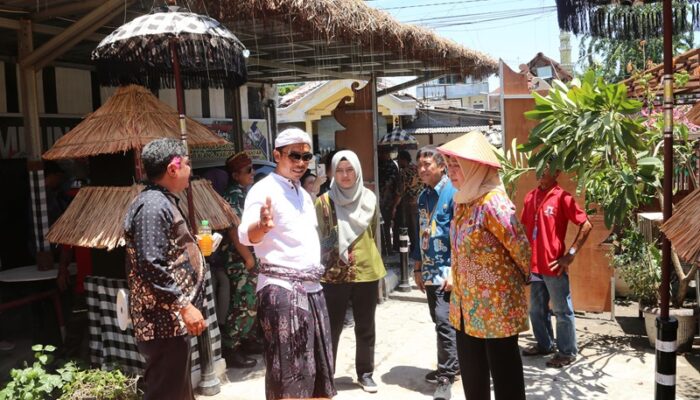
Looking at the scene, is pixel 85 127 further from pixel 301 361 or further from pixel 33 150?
pixel 301 361

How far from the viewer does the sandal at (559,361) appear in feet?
16.9

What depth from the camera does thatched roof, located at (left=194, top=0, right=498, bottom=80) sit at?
4.53m

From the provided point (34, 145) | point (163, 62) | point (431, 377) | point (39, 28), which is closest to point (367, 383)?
point (431, 377)

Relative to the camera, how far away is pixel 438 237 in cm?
455

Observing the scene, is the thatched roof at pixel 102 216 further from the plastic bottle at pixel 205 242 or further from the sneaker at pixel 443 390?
the sneaker at pixel 443 390

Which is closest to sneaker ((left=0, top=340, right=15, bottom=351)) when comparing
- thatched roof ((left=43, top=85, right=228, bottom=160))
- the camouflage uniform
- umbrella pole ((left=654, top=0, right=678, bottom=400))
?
the camouflage uniform

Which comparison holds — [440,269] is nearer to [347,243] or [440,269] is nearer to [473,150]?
[347,243]

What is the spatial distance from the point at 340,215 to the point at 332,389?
1.40 m

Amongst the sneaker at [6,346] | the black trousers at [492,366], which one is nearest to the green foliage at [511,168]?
the black trousers at [492,366]

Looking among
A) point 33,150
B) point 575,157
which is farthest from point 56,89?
point 575,157

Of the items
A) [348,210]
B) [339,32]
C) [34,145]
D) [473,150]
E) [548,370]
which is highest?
[339,32]

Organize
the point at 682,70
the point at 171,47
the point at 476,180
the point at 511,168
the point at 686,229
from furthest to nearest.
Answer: the point at 682,70, the point at 511,168, the point at 171,47, the point at 476,180, the point at 686,229

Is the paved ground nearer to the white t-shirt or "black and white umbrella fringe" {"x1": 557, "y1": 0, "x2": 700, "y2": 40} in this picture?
the white t-shirt

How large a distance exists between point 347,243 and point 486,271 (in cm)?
135
